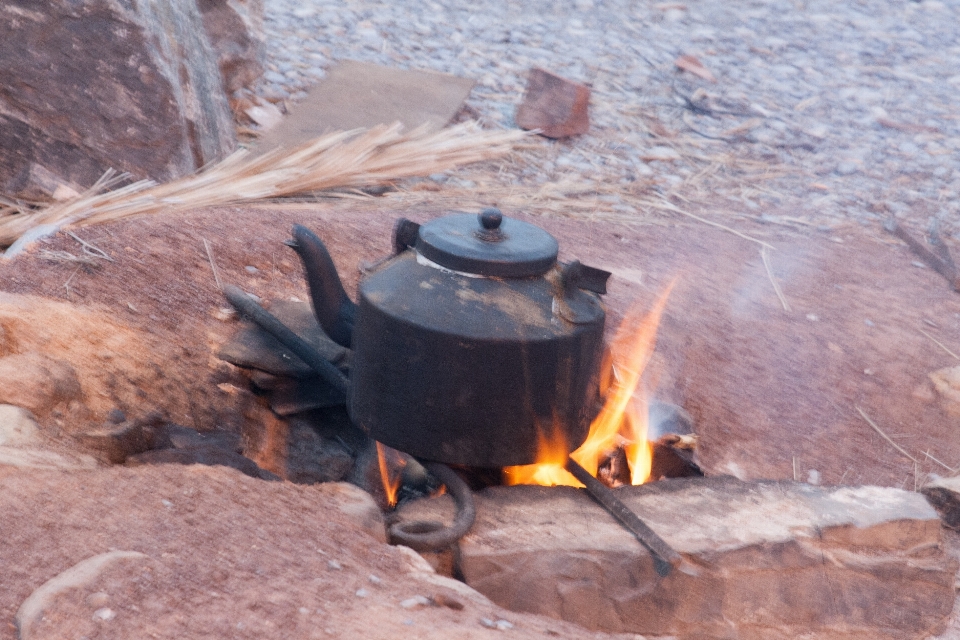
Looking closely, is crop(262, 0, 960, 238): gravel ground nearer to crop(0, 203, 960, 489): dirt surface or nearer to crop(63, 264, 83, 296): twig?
crop(0, 203, 960, 489): dirt surface

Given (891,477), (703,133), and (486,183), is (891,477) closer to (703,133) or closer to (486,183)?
(486,183)

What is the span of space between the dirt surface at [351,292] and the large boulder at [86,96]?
82cm

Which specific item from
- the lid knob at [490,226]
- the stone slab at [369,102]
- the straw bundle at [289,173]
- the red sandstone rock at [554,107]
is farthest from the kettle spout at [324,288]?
the red sandstone rock at [554,107]

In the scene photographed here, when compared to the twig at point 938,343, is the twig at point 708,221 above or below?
below

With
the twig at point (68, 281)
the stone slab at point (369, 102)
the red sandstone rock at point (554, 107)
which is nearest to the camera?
the twig at point (68, 281)

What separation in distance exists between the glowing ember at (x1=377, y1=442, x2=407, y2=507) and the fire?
0.35m

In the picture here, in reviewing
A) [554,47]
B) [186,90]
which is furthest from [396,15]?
[186,90]

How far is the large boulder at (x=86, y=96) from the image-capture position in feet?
13.5

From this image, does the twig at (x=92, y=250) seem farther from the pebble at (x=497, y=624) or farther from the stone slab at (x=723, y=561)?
the pebble at (x=497, y=624)

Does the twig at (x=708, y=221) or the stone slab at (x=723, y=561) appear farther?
the twig at (x=708, y=221)

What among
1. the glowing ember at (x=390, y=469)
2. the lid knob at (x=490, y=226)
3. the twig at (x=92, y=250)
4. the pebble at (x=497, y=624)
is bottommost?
the glowing ember at (x=390, y=469)

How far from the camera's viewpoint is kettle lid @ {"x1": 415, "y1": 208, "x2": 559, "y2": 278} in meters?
2.17

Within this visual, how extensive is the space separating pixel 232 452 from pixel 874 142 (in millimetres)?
5871

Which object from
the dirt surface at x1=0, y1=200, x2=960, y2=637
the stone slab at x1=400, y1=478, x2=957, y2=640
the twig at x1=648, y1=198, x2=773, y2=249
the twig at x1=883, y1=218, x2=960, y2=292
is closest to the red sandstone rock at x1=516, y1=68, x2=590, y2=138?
the twig at x1=648, y1=198, x2=773, y2=249
